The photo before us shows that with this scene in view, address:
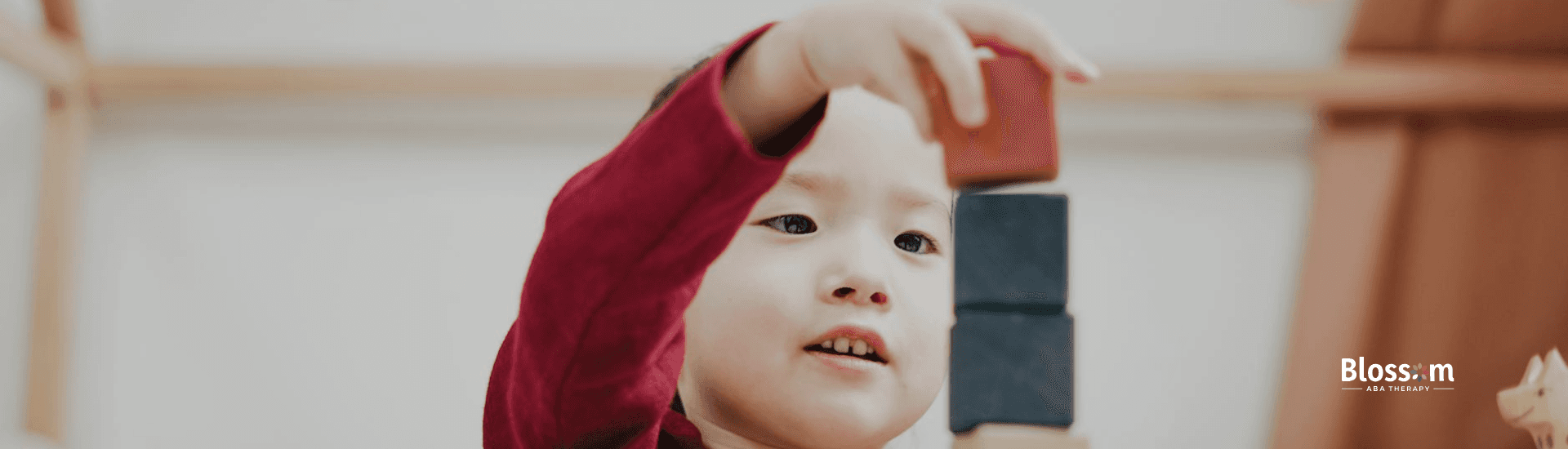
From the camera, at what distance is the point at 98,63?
1170mm

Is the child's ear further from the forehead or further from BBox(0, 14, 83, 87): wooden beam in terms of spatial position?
BBox(0, 14, 83, 87): wooden beam

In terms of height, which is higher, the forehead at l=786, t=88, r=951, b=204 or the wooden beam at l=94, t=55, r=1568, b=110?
the wooden beam at l=94, t=55, r=1568, b=110

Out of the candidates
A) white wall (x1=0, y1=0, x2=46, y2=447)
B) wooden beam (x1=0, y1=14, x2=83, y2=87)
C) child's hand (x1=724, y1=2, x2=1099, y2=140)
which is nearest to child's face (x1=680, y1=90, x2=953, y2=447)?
child's hand (x1=724, y1=2, x2=1099, y2=140)

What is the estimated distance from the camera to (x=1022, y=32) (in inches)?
12.9

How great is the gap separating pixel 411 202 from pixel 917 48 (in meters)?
0.98

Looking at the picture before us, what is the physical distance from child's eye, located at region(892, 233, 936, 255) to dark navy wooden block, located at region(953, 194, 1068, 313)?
0.03m

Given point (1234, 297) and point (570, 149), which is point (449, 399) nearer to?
point (570, 149)

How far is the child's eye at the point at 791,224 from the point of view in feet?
1.61

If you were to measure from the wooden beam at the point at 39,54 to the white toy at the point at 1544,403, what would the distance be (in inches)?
46.6

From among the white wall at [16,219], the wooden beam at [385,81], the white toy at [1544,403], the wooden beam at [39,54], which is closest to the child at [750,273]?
the white toy at [1544,403]

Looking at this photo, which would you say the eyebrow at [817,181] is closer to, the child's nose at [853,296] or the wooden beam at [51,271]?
the child's nose at [853,296]

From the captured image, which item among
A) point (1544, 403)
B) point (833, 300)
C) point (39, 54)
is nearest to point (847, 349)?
point (833, 300)

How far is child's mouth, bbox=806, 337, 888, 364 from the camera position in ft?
1.56

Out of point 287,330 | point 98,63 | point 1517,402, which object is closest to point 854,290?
point 1517,402
